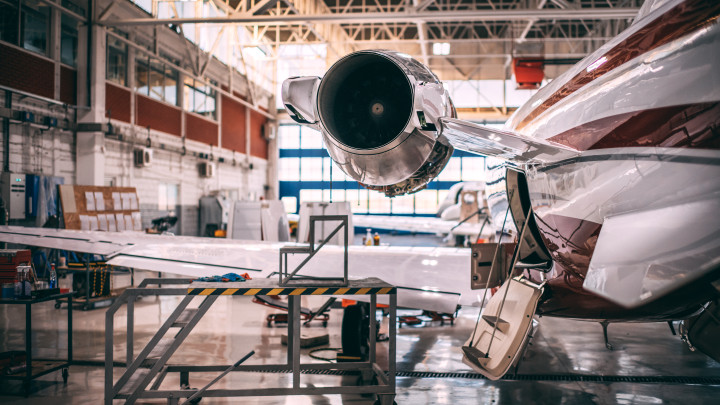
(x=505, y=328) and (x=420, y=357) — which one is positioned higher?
(x=505, y=328)

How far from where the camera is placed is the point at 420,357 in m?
7.53

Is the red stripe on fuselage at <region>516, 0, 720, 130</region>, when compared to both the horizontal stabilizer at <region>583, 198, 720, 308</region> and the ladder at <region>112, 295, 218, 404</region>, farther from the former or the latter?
the ladder at <region>112, 295, 218, 404</region>

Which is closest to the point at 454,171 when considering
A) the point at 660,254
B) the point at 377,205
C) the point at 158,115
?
the point at 377,205

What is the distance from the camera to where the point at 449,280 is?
6414 mm

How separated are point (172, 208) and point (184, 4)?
8656 mm

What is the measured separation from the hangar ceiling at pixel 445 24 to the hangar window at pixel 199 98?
11.1 ft

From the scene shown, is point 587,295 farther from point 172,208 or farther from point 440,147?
point 172,208

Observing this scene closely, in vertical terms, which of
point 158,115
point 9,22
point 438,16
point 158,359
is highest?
point 438,16

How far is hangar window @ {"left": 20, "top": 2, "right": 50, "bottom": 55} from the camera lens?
14961 millimetres

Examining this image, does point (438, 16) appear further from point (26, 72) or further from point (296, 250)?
point (296, 250)

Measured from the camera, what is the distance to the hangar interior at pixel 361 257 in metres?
2.80

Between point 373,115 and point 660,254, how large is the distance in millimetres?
2368


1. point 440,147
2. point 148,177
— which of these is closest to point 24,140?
point 148,177

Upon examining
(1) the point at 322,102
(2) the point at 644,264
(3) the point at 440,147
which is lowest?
(2) the point at 644,264
